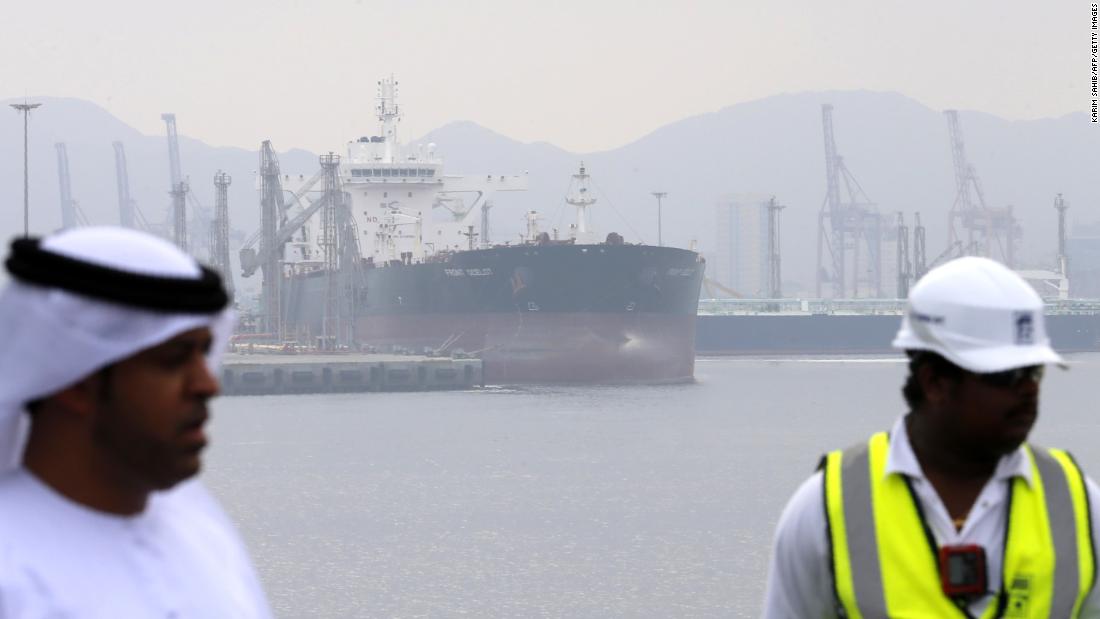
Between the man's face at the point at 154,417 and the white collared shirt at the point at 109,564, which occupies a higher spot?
the man's face at the point at 154,417

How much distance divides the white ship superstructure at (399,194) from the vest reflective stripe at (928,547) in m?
59.0

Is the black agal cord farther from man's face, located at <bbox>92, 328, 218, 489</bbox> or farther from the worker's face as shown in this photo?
the worker's face

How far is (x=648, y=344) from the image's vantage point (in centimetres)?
5303

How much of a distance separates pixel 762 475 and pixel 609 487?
11.6 feet

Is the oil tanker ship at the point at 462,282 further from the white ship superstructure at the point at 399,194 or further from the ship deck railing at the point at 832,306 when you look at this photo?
the ship deck railing at the point at 832,306

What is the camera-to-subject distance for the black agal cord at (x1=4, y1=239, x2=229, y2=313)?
1.61m

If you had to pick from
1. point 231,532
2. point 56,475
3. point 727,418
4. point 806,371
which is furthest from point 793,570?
point 806,371

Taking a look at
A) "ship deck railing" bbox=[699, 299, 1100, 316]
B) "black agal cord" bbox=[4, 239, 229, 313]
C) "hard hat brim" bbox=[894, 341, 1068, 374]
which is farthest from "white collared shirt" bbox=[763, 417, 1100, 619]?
"ship deck railing" bbox=[699, 299, 1100, 316]

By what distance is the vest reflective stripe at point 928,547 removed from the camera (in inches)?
87.3

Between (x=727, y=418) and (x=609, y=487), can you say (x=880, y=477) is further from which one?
(x=727, y=418)

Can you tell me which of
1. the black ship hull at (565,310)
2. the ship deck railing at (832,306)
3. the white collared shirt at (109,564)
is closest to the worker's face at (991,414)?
the white collared shirt at (109,564)

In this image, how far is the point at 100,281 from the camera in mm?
1614

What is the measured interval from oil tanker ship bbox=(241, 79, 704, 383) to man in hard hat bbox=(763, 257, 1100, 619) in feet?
162

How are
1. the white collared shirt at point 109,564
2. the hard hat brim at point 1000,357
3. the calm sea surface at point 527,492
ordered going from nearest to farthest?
the white collared shirt at point 109,564 < the hard hat brim at point 1000,357 < the calm sea surface at point 527,492
